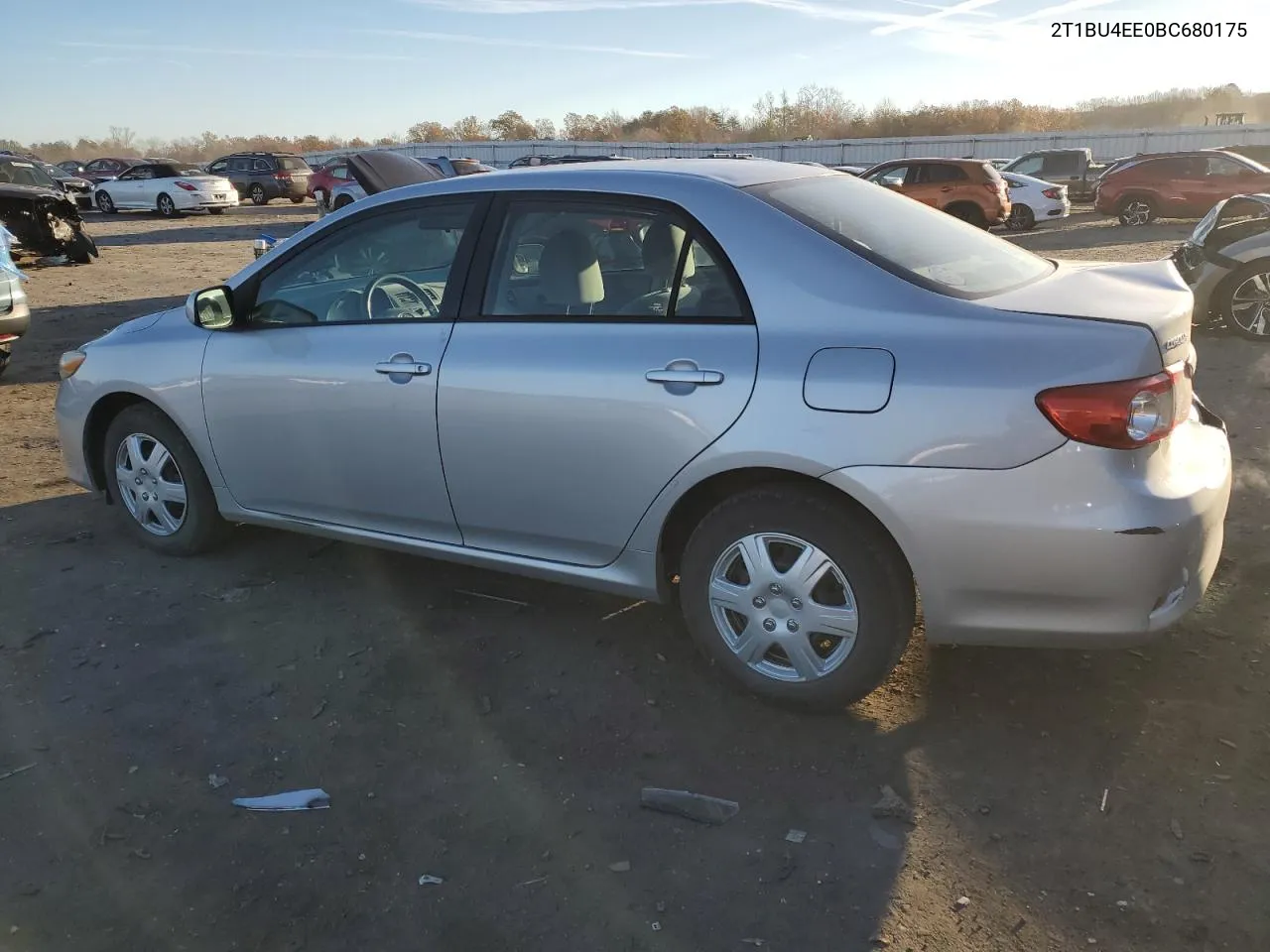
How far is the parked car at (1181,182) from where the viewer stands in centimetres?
2089

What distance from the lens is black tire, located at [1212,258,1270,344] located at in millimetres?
8609

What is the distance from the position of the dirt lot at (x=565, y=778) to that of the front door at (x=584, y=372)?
0.60 m

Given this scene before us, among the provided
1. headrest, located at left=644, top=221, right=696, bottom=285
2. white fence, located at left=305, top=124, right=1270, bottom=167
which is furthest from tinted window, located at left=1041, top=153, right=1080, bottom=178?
headrest, located at left=644, top=221, right=696, bottom=285

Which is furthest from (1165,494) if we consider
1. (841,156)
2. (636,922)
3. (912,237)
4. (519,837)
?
(841,156)

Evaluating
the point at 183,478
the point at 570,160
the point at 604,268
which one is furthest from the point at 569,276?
the point at 570,160

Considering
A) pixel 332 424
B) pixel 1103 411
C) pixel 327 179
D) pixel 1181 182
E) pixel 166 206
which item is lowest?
pixel 332 424

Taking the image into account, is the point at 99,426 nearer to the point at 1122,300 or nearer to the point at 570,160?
the point at 1122,300

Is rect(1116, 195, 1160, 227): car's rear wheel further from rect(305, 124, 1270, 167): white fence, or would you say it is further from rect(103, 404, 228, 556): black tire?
rect(103, 404, 228, 556): black tire

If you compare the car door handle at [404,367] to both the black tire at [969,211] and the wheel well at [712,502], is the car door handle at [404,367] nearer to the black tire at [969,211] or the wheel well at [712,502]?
the wheel well at [712,502]

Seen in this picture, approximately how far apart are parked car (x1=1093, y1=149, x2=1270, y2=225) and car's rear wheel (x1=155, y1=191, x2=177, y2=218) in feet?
80.2

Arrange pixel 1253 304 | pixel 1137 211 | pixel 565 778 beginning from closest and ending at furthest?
pixel 565 778 → pixel 1253 304 → pixel 1137 211

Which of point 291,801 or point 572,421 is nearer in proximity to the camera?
point 291,801

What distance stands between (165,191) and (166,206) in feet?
1.52

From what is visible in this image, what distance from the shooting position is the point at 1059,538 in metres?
2.71
